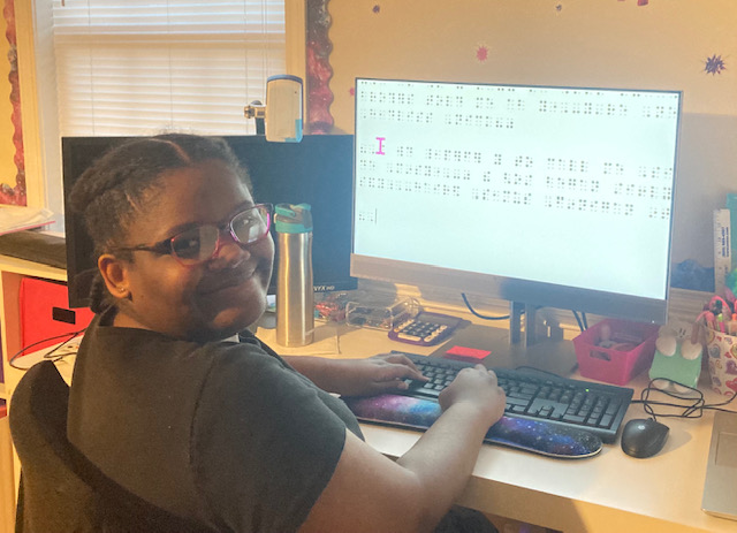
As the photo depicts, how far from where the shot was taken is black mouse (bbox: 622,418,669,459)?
1.19 m

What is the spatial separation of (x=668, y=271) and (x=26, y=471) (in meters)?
1.01

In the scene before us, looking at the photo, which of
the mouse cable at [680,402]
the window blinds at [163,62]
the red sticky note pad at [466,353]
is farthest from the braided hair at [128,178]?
the window blinds at [163,62]

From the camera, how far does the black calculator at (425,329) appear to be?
→ 167 centimetres

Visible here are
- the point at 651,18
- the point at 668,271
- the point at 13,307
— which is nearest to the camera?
the point at 668,271

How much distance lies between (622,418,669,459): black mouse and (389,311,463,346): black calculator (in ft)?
1.66

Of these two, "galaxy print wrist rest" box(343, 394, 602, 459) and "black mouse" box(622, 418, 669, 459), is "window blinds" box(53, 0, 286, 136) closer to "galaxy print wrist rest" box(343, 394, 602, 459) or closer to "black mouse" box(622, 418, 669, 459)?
"galaxy print wrist rest" box(343, 394, 602, 459)

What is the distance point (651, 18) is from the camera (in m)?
1.61

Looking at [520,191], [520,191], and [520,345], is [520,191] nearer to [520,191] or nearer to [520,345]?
[520,191]

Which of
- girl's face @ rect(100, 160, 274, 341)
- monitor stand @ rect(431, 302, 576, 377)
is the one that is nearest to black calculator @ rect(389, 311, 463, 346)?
monitor stand @ rect(431, 302, 576, 377)

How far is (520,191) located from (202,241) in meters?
0.72

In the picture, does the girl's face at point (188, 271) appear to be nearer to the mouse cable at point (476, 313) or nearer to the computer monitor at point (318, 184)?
the computer monitor at point (318, 184)

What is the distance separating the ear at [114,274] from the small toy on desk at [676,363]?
3.04ft

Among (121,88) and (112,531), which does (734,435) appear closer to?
(112,531)

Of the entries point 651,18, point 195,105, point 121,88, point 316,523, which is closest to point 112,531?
point 316,523
